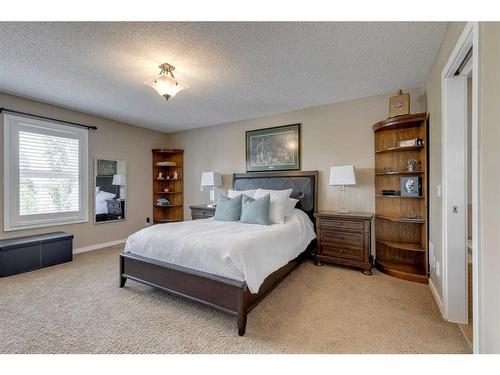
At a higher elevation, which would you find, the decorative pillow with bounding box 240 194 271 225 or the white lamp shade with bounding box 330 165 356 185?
the white lamp shade with bounding box 330 165 356 185

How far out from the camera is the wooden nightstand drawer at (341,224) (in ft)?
9.90

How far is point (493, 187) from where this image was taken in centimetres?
111

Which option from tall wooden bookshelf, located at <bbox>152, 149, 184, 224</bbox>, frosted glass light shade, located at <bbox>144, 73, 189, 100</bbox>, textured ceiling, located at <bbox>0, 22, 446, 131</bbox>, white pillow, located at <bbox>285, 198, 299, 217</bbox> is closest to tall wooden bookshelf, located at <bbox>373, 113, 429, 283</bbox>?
textured ceiling, located at <bbox>0, 22, 446, 131</bbox>

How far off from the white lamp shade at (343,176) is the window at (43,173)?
14.2 feet

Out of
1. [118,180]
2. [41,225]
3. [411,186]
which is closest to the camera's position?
[411,186]

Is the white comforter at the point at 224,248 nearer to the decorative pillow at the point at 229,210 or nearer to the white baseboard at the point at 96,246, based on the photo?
the decorative pillow at the point at 229,210

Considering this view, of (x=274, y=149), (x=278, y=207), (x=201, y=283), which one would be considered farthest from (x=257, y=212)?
(x=274, y=149)

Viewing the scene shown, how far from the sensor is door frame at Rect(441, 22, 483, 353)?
1.25 metres

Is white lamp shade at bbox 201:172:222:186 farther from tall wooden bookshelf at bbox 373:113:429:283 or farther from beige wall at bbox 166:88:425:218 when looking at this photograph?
tall wooden bookshelf at bbox 373:113:429:283

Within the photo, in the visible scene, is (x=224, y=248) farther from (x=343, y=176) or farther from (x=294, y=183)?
(x=294, y=183)

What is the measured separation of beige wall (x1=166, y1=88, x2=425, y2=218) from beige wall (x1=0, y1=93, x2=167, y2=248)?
Answer: 1.89m

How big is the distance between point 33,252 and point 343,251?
4.36 m

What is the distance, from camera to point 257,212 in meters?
2.99

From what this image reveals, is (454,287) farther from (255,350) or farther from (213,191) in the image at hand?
(213,191)
